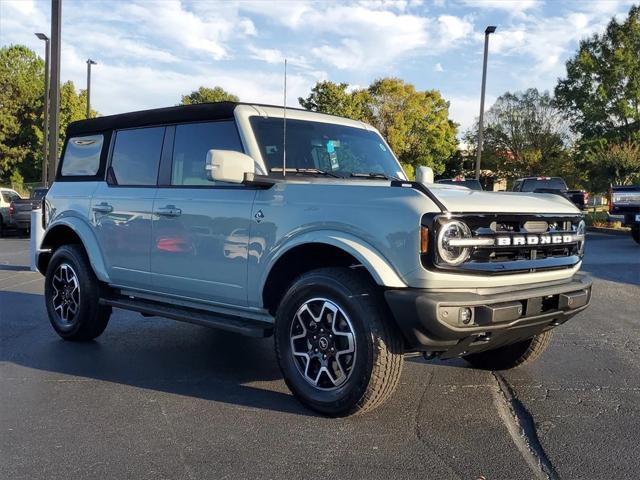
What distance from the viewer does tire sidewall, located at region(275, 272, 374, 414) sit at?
3803mm

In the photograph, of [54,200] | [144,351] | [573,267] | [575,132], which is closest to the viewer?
[573,267]

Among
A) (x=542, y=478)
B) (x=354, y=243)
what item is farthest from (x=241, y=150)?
(x=542, y=478)

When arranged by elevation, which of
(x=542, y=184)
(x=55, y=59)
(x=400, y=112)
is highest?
(x=400, y=112)

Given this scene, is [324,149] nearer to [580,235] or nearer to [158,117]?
[158,117]

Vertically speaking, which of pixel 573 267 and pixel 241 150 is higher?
pixel 241 150

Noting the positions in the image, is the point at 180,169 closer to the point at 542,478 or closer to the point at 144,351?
the point at 144,351

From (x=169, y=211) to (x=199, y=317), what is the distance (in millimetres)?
874

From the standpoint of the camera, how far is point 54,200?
6.36 meters

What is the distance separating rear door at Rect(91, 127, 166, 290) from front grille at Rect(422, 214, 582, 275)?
105 inches

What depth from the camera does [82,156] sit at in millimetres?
6273

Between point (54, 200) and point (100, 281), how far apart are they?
1.10 m

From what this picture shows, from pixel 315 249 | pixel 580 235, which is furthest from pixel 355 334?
pixel 580 235

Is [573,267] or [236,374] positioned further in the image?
[236,374]

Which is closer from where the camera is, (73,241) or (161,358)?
(161,358)
